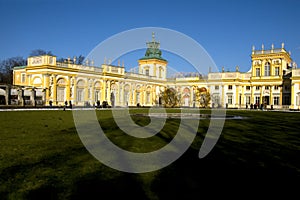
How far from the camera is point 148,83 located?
5641 centimetres

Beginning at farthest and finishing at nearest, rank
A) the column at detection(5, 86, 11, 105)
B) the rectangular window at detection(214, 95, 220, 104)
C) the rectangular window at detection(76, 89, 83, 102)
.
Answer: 1. the rectangular window at detection(214, 95, 220, 104)
2. the rectangular window at detection(76, 89, 83, 102)
3. the column at detection(5, 86, 11, 105)

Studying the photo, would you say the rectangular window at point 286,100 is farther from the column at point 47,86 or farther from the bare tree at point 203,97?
the column at point 47,86

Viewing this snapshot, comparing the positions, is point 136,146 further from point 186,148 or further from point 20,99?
point 20,99

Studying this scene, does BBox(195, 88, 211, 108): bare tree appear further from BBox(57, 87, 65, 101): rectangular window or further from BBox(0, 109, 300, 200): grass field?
BBox(0, 109, 300, 200): grass field

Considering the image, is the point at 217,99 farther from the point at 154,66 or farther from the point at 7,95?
the point at 7,95

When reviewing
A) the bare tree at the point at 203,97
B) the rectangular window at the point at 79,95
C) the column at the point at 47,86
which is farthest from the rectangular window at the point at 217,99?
the column at the point at 47,86

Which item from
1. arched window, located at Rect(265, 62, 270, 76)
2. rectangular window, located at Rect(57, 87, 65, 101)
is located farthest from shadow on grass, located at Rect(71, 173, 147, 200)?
arched window, located at Rect(265, 62, 270, 76)

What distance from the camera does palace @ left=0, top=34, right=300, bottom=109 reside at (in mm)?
36562

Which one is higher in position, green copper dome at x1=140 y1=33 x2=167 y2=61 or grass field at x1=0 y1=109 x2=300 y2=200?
green copper dome at x1=140 y1=33 x2=167 y2=61

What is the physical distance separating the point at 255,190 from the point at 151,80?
174ft

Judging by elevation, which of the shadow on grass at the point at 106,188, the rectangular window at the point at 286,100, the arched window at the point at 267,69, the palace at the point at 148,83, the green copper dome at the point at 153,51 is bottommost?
the shadow on grass at the point at 106,188

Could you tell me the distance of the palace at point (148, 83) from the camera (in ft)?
120

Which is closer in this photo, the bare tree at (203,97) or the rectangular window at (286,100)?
the rectangular window at (286,100)

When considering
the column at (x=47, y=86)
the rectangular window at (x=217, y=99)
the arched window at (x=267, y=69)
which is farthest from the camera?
the rectangular window at (x=217, y=99)
